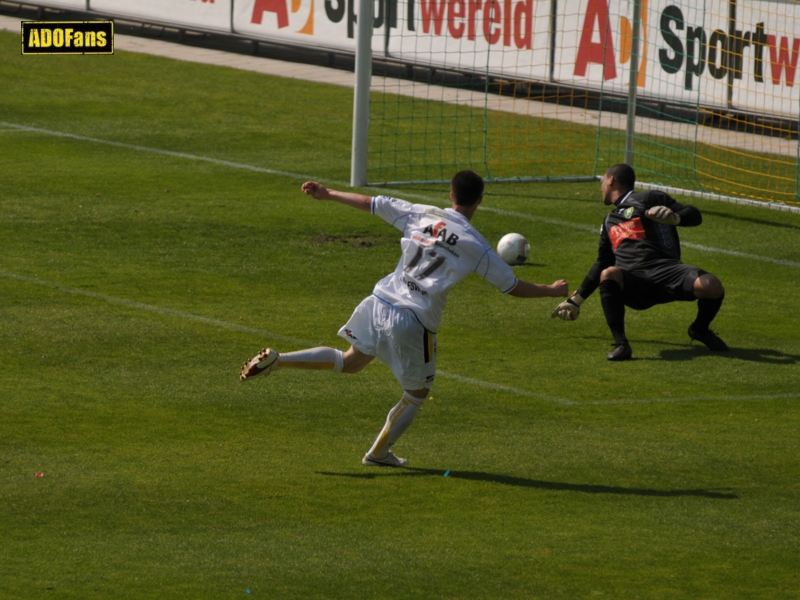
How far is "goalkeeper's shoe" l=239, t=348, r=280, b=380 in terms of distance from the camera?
7.72m

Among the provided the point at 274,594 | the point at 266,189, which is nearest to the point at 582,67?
the point at 266,189

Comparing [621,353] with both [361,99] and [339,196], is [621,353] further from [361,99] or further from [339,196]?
[361,99]

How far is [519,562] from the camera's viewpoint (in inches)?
254

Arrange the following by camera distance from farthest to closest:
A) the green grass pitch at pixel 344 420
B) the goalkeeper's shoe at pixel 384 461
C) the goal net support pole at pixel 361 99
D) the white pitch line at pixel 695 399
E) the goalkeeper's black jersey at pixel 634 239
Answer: the goal net support pole at pixel 361 99
the goalkeeper's black jersey at pixel 634 239
the white pitch line at pixel 695 399
the goalkeeper's shoe at pixel 384 461
the green grass pitch at pixel 344 420

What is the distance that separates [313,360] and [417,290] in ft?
2.62

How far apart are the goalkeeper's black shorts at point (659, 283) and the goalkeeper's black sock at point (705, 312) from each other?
0.36 ft

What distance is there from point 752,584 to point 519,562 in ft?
3.59

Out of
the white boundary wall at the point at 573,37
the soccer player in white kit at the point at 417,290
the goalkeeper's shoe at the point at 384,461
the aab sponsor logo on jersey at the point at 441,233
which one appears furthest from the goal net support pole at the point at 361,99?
the goalkeeper's shoe at the point at 384,461

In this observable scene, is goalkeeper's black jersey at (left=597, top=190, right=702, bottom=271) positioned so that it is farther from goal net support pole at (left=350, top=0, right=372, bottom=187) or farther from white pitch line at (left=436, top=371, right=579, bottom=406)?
goal net support pole at (left=350, top=0, right=372, bottom=187)

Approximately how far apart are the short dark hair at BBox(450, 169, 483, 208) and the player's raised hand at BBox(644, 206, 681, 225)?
2661 millimetres

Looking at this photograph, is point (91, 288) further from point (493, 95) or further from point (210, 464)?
point (493, 95)

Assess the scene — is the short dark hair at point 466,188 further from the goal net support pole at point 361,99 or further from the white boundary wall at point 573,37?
the white boundary wall at point 573,37

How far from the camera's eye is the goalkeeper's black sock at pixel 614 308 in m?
10.4

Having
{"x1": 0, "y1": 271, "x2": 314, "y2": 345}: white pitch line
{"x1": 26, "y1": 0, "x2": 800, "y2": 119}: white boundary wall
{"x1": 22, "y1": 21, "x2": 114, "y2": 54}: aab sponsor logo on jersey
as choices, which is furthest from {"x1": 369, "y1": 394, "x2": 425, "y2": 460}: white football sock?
{"x1": 22, "y1": 21, "x2": 114, "y2": 54}: aab sponsor logo on jersey
